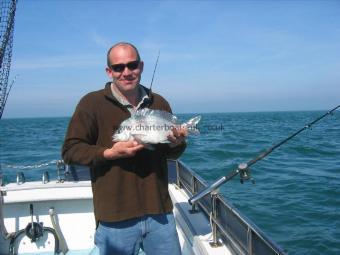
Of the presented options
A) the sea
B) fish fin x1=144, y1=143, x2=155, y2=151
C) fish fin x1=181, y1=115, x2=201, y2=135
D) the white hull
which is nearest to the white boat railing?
the sea

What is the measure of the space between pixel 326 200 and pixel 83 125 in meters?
7.97

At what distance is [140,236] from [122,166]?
57cm

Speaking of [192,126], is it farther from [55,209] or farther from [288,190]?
[288,190]

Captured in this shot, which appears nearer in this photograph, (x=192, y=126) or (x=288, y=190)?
(x=192, y=126)

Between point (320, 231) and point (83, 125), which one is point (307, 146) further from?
point (83, 125)

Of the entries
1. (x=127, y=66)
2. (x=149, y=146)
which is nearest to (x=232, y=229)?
(x=149, y=146)

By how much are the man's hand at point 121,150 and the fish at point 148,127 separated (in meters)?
0.13

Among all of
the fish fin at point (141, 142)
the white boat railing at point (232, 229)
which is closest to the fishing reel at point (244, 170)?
the white boat railing at point (232, 229)

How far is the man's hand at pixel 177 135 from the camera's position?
2873mm

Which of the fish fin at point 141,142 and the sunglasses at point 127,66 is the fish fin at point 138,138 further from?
the sunglasses at point 127,66

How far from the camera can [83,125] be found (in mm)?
2701

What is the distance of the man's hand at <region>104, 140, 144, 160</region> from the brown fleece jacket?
0.27ft

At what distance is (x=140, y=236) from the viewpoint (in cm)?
289

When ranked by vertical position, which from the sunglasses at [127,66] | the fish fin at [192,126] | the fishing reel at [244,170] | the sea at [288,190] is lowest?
the sea at [288,190]
